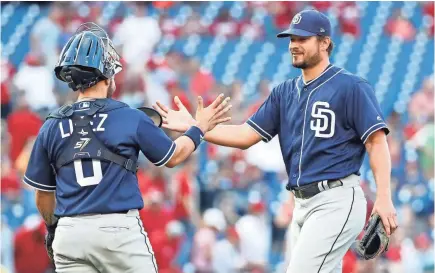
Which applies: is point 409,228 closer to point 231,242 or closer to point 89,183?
point 231,242

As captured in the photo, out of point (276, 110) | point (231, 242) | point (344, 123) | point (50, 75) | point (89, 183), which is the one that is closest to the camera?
point (89, 183)

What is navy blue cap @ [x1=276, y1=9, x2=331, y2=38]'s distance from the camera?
4934 millimetres

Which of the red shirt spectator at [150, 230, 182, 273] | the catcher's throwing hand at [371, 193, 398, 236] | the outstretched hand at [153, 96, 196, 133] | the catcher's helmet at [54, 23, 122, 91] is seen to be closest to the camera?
the catcher's helmet at [54, 23, 122, 91]

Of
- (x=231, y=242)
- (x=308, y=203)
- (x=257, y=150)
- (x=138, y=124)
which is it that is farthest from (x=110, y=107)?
(x=257, y=150)

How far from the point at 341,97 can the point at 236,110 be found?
678 centimetres

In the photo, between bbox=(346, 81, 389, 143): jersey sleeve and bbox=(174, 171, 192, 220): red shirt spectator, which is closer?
bbox=(346, 81, 389, 143): jersey sleeve

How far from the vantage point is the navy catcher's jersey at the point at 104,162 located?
4.06 meters

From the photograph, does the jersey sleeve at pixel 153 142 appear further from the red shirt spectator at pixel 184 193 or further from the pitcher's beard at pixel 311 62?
the red shirt spectator at pixel 184 193

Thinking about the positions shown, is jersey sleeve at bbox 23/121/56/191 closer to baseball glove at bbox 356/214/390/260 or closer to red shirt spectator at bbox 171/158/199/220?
baseball glove at bbox 356/214/390/260

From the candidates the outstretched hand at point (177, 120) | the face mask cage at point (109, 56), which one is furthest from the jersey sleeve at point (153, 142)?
the outstretched hand at point (177, 120)

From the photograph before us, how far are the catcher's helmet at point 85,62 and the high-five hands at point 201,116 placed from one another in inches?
23.1

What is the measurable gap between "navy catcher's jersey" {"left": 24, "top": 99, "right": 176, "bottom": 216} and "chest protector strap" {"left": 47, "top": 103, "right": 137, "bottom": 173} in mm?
10

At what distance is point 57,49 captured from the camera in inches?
470

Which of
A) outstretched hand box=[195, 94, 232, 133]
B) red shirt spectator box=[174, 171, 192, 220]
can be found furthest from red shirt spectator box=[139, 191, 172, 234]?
outstretched hand box=[195, 94, 232, 133]
